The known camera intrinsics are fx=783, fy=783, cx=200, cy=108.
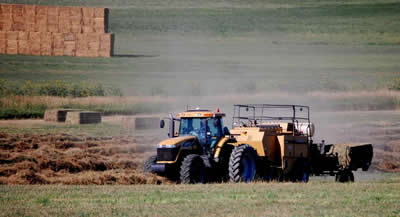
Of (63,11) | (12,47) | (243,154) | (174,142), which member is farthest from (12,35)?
(243,154)

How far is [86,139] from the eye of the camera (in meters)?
32.8

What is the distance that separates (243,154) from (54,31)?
34978mm

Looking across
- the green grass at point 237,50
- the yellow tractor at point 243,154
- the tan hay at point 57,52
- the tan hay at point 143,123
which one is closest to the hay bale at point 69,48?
the tan hay at point 57,52

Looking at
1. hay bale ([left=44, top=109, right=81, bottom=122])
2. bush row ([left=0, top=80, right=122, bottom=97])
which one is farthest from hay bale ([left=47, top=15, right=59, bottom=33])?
hay bale ([left=44, top=109, right=81, bottom=122])

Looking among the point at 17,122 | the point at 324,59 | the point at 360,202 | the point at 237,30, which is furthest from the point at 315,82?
the point at 360,202

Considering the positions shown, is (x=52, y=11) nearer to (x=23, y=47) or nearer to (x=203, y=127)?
(x=23, y=47)

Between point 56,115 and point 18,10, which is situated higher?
point 18,10

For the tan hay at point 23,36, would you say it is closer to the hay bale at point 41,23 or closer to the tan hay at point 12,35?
the tan hay at point 12,35

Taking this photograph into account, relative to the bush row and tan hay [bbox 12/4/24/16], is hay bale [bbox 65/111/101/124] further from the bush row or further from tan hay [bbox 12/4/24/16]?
tan hay [bbox 12/4/24/16]

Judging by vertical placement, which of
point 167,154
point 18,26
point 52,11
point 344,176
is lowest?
point 344,176

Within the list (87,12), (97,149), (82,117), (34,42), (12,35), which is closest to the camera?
(97,149)

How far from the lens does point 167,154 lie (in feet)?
72.3

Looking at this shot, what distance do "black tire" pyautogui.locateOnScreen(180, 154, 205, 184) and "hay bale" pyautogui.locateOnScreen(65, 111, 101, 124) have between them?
52.2ft

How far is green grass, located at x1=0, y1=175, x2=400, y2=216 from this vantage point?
15.7 metres
